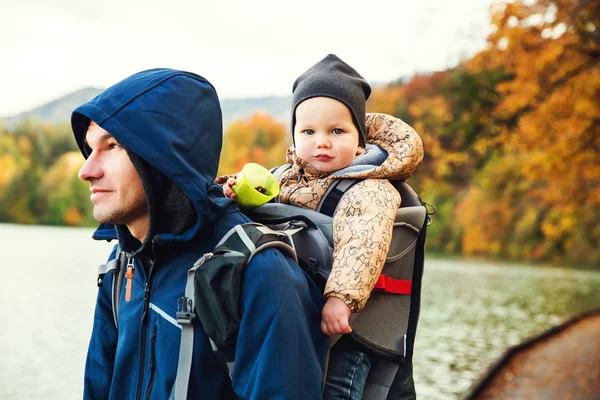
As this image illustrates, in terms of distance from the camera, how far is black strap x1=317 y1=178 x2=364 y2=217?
236cm

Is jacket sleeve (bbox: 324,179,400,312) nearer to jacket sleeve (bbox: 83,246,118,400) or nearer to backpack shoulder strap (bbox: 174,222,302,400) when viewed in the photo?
backpack shoulder strap (bbox: 174,222,302,400)

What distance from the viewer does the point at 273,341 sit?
5.75 ft

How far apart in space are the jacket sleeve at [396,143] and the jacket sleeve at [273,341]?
2.39 ft

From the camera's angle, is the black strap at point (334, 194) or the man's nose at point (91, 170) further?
the black strap at point (334, 194)

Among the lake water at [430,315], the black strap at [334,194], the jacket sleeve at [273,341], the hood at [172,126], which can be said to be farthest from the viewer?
the lake water at [430,315]

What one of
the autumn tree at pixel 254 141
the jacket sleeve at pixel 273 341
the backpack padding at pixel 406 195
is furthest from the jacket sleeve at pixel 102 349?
the autumn tree at pixel 254 141

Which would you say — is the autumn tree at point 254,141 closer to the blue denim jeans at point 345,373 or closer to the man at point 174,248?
the blue denim jeans at point 345,373

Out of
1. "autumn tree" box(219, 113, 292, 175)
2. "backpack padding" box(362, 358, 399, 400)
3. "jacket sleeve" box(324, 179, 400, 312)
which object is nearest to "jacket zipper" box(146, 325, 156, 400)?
"jacket sleeve" box(324, 179, 400, 312)

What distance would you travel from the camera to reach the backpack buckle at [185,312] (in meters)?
1.78

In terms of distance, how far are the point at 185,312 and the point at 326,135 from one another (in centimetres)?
97

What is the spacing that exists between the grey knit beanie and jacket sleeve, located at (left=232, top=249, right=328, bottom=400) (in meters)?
0.85

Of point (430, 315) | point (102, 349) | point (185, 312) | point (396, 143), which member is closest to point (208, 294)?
point (185, 312)

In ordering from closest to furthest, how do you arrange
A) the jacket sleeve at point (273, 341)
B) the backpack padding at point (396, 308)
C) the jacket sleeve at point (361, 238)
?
1. the jacket sleeve at point (273, 341)
2. the jacket sleeve at point (361, 238)
3. the backpack padding at point (396, 308)

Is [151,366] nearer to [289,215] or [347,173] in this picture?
[289,215]
